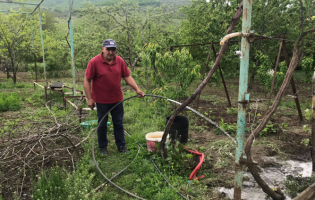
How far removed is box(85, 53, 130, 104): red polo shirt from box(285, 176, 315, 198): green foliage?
8.74ft

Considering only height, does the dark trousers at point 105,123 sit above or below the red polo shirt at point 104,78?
below

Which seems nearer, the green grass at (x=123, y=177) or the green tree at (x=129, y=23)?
the green grass at (x=123, y=177)

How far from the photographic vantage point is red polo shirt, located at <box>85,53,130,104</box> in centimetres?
362

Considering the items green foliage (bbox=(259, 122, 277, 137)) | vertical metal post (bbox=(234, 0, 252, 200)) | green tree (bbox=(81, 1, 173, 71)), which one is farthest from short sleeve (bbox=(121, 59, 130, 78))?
green tree (bbox=(81, 1, 173, 71))

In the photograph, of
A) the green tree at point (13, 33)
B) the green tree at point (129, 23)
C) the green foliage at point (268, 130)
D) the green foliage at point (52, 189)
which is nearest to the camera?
the green foliage at point (52, 189)

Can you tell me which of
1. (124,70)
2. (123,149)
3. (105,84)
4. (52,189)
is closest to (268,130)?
(123,149)

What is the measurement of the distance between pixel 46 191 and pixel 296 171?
332cm

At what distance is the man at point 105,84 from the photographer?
3590 mm

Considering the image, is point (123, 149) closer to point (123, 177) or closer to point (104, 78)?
point (123, 177)

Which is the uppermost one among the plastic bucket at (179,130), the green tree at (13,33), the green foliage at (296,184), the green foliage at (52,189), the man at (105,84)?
the green tree at (13,33)

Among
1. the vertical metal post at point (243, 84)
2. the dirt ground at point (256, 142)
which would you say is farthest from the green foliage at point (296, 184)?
the vertical metal post at point (243, 84)

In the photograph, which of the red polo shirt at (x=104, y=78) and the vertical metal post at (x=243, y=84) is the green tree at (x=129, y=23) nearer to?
the red polo shirt at (x=104, y=78)

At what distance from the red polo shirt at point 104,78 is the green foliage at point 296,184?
2.66m

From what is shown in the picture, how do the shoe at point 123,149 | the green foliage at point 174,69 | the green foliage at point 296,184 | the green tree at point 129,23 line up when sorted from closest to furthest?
the green foliage at point 296,184 → the shoe at point 123,149 → the green foliage at point 174,69 → the green tree at point 129,23
